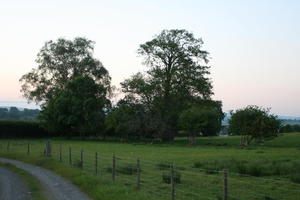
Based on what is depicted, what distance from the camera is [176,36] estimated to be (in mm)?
73562

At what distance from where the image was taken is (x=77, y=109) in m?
72.5

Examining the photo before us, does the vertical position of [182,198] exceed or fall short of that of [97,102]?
it falls short

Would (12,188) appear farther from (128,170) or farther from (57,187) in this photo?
(128,170)

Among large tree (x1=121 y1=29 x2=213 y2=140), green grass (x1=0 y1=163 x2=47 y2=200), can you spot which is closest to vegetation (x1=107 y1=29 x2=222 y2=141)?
large tree (x1=121 y1=29 x2=213 y2=140)

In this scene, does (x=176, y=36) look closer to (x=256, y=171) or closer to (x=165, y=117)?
(x=165, y=117)

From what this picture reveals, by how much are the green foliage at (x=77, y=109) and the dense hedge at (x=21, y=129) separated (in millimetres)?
6516

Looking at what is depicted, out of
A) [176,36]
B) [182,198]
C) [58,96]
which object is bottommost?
[182,198]

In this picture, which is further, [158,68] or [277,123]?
[158,68]

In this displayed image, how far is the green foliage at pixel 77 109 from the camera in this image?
72.7 metres

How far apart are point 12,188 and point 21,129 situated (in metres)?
64.8

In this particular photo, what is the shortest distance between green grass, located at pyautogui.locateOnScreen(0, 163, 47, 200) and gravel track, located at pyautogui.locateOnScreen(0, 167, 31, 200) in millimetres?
219

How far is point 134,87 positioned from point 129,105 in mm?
3054

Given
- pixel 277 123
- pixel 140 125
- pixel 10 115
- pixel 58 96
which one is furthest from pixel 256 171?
pixel 10 115

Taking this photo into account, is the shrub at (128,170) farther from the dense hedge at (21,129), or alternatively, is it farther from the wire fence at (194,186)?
the dense hedge at (21,129)
